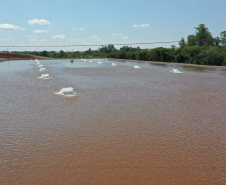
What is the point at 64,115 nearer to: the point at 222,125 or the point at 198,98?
the point at 222,125

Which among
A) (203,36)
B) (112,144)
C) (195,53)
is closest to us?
(112,144)

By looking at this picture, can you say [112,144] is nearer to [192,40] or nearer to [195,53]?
[195,53]

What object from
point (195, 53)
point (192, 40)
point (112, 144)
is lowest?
point (112, 144)

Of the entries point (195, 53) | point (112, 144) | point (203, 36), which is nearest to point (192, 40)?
point (203, 36)

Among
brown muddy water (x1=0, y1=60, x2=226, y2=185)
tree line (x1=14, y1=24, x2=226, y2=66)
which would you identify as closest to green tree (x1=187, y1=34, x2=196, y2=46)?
tree line (x1=14, y1=24, x2=226, y2=66)

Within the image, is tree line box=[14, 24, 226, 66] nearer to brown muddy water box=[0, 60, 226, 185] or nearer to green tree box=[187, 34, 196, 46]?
green tree box=[187, 34, 196, 46]

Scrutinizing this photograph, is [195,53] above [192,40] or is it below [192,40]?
below

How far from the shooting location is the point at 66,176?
4.13 m

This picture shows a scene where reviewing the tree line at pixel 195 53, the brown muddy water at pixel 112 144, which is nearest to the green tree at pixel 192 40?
the tree line at pixel 195 53

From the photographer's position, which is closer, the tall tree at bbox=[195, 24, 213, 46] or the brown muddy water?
the brown muddy water

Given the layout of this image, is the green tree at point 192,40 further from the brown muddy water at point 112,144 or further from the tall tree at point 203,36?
the brown muddy water at point 112,144

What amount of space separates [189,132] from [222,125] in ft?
4.46

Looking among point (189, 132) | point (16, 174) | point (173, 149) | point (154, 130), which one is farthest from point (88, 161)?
point (189, 132)

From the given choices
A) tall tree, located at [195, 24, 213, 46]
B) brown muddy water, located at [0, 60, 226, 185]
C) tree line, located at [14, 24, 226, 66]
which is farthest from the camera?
tall tree, located at [195, 24, 213, 46]
